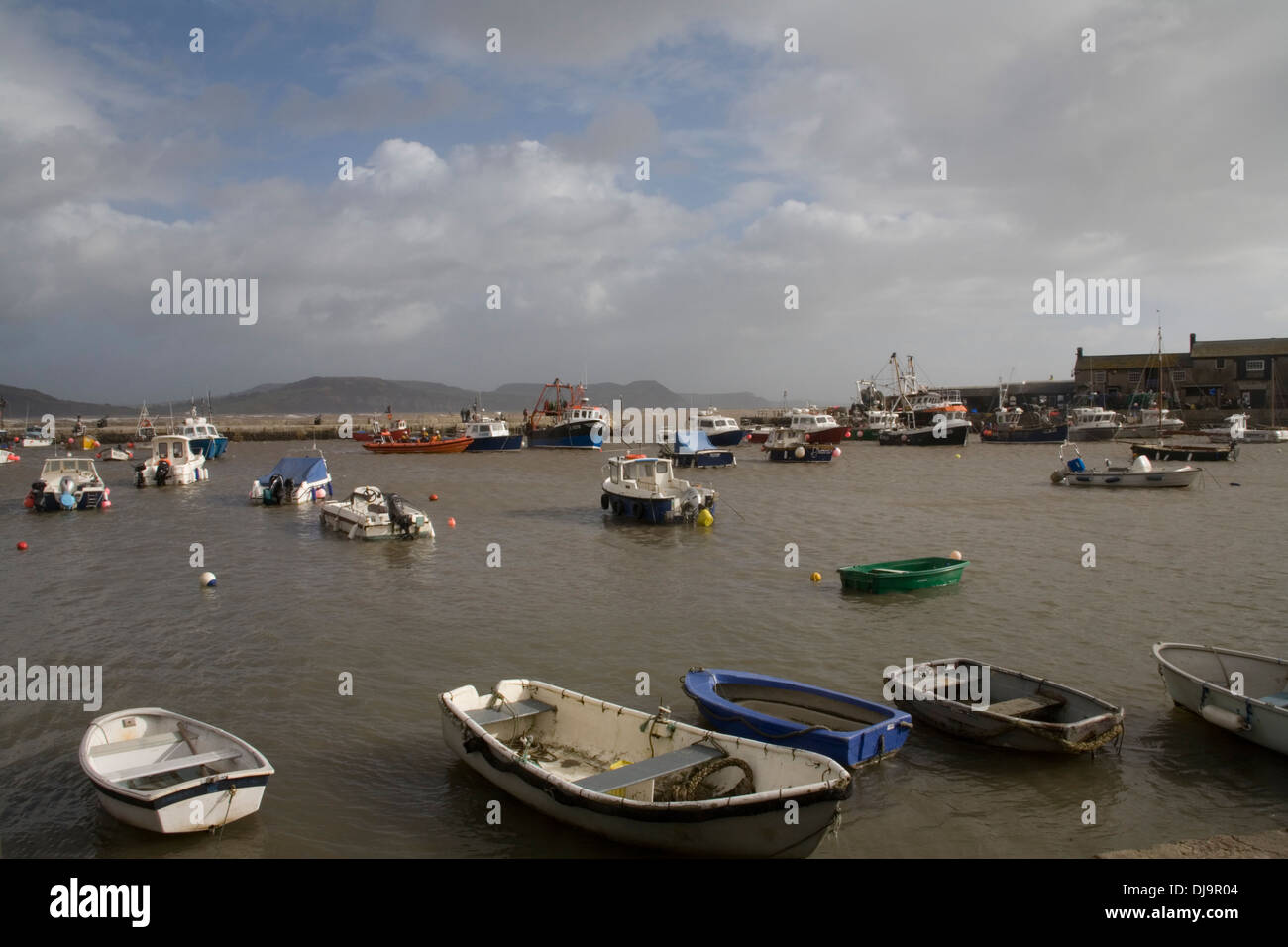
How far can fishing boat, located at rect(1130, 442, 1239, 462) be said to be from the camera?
49.0m

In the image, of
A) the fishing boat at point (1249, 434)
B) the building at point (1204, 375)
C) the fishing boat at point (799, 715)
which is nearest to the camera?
the fishing boat at point (799, 715)

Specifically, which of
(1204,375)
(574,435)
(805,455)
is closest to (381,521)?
(805,455)

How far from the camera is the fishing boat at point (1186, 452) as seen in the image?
161ft

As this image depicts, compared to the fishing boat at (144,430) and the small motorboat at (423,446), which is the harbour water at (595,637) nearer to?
the small motorboat at (423,446)

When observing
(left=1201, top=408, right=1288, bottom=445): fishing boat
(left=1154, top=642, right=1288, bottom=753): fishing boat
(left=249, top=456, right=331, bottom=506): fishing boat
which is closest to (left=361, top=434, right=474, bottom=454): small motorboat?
(left=249, top=456, right=331, bottom=506): fishing boat

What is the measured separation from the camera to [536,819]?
887cm

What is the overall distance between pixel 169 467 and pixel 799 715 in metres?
42.5

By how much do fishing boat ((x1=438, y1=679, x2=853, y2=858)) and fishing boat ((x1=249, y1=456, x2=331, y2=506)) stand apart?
28.3m

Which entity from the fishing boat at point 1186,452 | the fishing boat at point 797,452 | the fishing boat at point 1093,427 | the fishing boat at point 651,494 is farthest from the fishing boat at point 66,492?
the fishing boat at point 1093,427

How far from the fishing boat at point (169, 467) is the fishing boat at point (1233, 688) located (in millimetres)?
45530

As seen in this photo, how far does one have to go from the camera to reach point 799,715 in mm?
11344

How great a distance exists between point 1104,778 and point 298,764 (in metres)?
9.41
